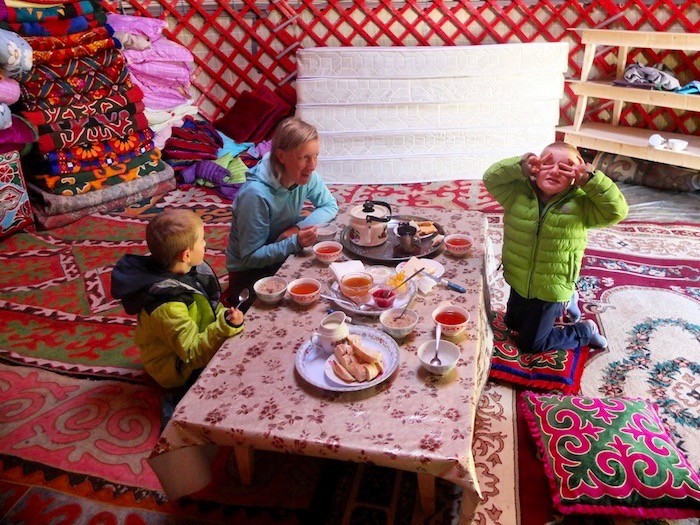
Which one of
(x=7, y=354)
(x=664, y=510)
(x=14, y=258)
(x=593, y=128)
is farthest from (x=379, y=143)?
(x=664, y=510)

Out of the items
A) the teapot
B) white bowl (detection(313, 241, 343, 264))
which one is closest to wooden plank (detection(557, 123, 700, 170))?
the teapot

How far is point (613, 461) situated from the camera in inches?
53.4

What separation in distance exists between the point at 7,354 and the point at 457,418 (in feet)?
5.42

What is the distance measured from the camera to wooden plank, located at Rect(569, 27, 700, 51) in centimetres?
282

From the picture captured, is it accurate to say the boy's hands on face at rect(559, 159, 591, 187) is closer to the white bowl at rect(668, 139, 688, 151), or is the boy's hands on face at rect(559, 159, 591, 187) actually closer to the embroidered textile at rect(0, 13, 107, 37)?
the white bowl at rect(668, 139, 688, 151)

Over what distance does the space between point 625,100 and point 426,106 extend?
105 centimetres

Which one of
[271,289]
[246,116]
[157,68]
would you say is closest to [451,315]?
[271,289]

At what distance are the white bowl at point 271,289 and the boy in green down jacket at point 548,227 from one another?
2.38 feet

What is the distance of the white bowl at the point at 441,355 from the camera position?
1113mm

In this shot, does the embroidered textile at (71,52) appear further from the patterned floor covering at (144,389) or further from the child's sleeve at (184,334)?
the child's sleeve at (184,334)

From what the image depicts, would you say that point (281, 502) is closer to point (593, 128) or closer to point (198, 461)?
point (198, 461)

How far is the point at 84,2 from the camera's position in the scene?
291 centimetres

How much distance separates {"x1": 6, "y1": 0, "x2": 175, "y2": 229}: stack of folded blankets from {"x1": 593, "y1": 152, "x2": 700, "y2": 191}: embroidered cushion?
2.56m

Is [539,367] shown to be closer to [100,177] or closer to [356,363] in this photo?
[356,363]
